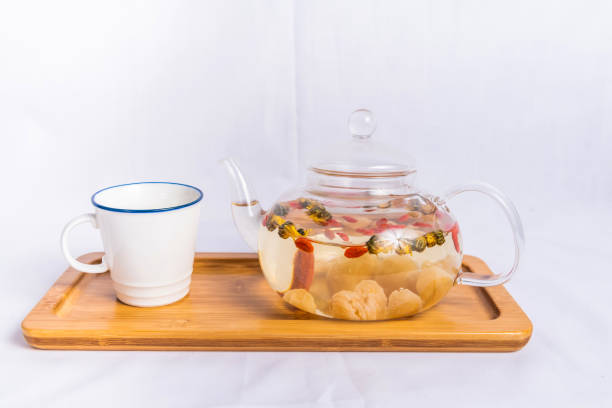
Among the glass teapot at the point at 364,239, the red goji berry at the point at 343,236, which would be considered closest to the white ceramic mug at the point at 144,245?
the glass teapot at the point at 364,239

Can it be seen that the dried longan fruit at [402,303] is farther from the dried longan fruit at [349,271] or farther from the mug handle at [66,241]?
the mug handle at [66,241]

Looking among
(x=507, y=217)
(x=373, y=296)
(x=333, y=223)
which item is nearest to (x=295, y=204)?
(x=333, y=223)

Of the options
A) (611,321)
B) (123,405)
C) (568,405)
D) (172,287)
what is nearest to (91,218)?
(172,287)

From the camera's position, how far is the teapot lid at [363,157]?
30.4 inches

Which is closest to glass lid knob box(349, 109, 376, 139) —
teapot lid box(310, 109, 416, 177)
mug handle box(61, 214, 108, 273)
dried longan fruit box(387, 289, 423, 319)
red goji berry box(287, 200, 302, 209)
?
teapot lid box(310, 109, 416, 177)

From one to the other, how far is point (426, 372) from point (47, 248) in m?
0.86

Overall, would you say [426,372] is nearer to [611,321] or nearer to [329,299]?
[329,299]

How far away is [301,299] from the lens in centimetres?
76

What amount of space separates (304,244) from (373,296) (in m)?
0.12

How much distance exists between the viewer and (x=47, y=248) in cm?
117

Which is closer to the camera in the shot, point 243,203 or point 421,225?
point 421,225

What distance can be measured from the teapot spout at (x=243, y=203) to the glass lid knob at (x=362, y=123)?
0.20 metres

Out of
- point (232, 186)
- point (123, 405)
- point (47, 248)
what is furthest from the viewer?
point (47, 248)

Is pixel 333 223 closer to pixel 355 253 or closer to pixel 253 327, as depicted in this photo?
pixel 355 253
